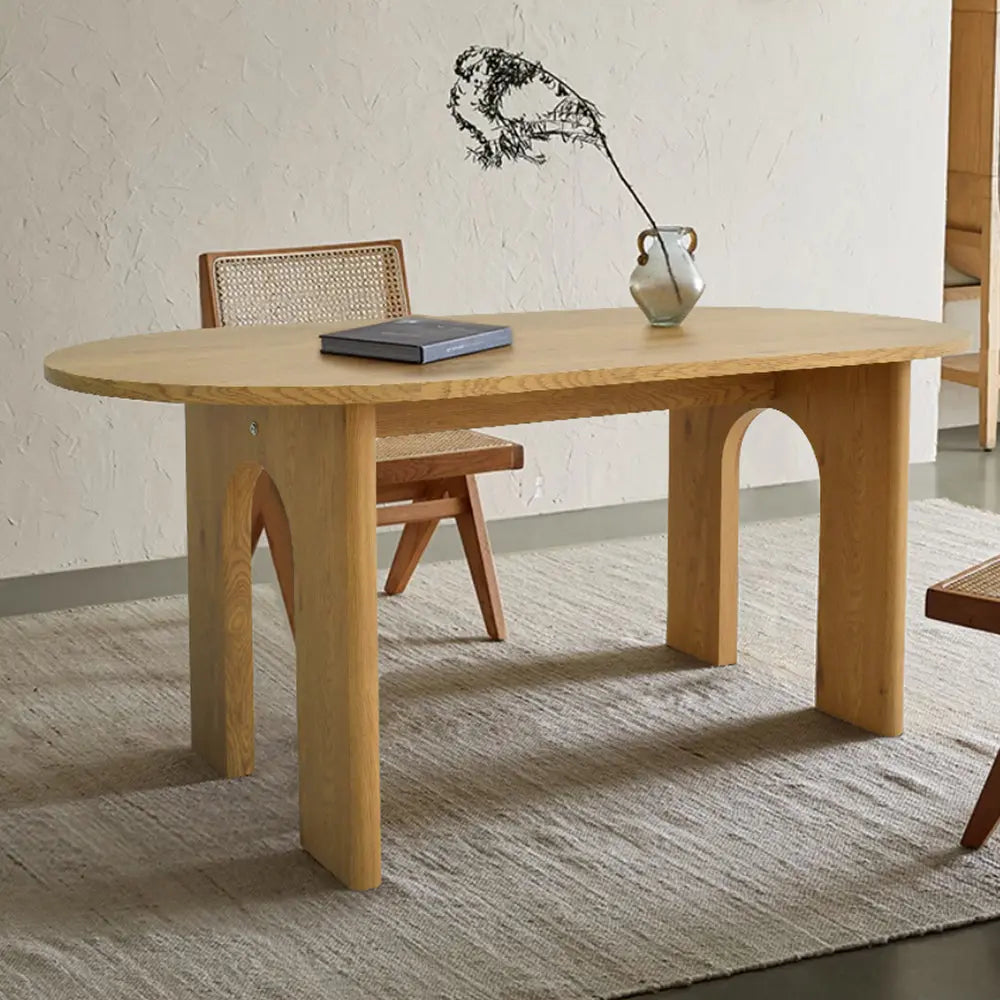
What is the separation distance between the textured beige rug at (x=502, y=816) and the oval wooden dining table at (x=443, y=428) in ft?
0.43

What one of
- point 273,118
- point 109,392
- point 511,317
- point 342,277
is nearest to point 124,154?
point 273,118

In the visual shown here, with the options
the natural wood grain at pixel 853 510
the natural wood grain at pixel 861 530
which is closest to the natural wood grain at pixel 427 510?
the natural wood grain at pixel 853 510

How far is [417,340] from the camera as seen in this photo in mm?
2617

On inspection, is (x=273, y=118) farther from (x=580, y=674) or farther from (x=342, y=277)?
(x=580, y=674)

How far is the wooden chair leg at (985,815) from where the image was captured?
2.54 m

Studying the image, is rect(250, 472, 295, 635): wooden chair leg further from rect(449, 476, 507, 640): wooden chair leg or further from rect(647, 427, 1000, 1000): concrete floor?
rect(647, 427, 1000, 1000): concrete floor

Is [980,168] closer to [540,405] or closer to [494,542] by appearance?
[494,542]

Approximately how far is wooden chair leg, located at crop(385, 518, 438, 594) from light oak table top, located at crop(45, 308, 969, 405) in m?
0.80

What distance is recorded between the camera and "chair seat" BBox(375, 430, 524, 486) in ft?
10.9

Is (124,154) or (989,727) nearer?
(989,727)

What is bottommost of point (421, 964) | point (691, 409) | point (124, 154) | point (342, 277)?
point (421, 964)

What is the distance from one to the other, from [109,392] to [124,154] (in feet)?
6.28

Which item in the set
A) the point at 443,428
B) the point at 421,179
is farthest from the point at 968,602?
the point at 421,179

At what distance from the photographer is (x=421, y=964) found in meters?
2.26
